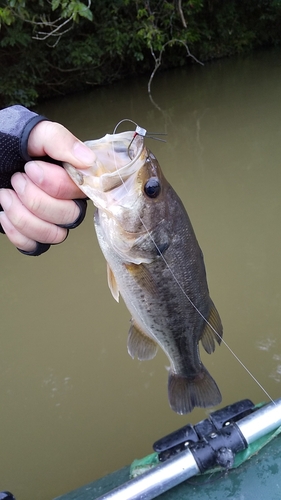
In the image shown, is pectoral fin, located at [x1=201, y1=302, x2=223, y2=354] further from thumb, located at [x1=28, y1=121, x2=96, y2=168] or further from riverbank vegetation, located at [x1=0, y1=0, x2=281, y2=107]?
riverbank vegetation, located at [x1=0, y1=0, x2=281, y2=107]

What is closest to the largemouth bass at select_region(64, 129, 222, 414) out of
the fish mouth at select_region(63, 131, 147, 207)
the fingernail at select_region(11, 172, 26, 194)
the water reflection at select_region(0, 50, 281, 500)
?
the fish mouth at select_region(63, 131, 147, 207)

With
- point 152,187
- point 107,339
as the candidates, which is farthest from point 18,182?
point 107,339

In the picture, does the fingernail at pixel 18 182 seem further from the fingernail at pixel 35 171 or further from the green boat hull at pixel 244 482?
the green boat hull at pixel 244 482

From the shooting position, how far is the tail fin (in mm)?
1635

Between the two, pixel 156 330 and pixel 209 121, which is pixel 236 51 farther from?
pixel 156 330

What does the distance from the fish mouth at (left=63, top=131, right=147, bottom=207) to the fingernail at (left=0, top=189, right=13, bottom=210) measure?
207 mm

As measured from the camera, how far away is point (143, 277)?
4.62 feet

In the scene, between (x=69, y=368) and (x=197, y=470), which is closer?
(x=197, y=470)

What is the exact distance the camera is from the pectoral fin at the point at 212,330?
1.60m

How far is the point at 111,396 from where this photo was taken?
2484mm

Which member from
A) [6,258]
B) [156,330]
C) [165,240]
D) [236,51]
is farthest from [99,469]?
[236,51]

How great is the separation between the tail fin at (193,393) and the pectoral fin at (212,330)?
133mm

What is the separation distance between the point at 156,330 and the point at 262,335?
1.41m

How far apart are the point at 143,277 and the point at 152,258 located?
8cm
